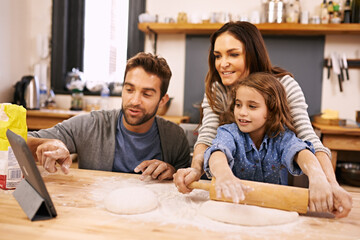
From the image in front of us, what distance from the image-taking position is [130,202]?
0.83m

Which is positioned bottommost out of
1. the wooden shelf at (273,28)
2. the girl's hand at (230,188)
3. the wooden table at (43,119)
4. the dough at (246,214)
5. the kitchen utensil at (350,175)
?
the kitchen utensil at (350,175)

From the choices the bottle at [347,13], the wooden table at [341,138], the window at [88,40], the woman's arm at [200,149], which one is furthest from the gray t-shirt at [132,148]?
the bottle at [347,13]

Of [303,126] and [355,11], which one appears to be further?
[355,11]

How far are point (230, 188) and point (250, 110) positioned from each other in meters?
0.43

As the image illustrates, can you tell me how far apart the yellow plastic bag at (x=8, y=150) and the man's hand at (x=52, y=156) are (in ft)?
0.43

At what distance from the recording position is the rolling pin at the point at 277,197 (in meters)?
0.86

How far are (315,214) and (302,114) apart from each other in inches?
20.4

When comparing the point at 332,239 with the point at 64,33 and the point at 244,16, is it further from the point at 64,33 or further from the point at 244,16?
the point at 64,33

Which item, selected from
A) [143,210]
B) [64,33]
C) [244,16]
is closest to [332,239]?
[143,210]

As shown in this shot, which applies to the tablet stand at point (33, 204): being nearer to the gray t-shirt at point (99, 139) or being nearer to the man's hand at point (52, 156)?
the man's hand at point (52, 156)

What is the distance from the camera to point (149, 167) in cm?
117

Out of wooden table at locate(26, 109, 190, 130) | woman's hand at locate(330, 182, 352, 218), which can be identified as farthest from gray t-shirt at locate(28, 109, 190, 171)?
wooden table at locate(26, 109, 190, 130)

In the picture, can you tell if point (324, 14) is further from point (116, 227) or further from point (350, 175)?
point (116, 227)

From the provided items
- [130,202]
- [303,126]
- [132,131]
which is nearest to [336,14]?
[303,126]
